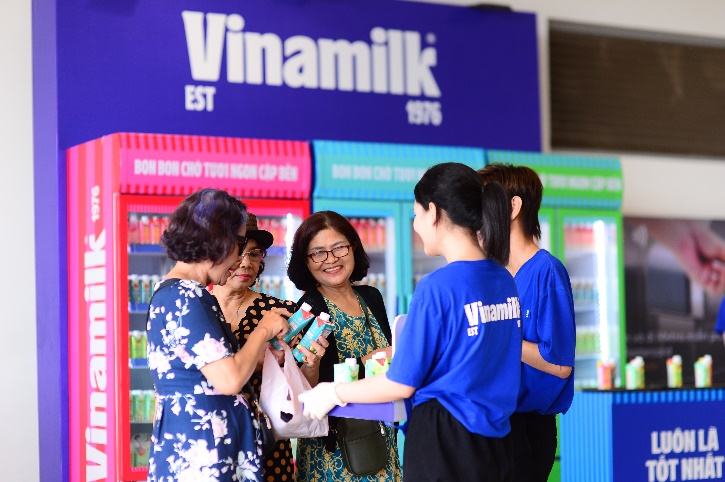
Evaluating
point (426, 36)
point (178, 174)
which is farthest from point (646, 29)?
point (178, 174)

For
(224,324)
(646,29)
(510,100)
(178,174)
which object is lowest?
(224,324)

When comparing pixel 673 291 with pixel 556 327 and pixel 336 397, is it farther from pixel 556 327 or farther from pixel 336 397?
pixel 336 397

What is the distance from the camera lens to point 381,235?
6398mm

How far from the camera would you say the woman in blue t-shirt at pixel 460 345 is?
9.25ft

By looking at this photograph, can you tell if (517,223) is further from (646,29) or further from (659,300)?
(646,29)

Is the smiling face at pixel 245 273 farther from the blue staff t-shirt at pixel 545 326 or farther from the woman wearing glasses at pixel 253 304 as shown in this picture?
the blue staff t-shirt at pixel 545 326

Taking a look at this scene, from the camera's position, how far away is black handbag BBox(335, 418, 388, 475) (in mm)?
3629

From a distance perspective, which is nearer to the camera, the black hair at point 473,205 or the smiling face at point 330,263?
the black hair at point 473,205

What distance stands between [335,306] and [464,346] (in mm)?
1110

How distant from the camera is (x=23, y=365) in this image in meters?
6.11

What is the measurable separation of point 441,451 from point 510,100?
5049 millimetres

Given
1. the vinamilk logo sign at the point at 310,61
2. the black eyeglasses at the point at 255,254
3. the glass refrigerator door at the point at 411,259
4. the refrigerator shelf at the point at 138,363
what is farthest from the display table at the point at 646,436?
the vinamilk logo sign at the point at 310,61

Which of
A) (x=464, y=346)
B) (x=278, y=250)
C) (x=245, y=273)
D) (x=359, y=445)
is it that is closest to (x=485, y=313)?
(x=464, y=346)

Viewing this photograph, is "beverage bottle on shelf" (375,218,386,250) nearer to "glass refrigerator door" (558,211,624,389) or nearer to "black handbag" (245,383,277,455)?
"glass refrigerator door" (558,211,624,389)
